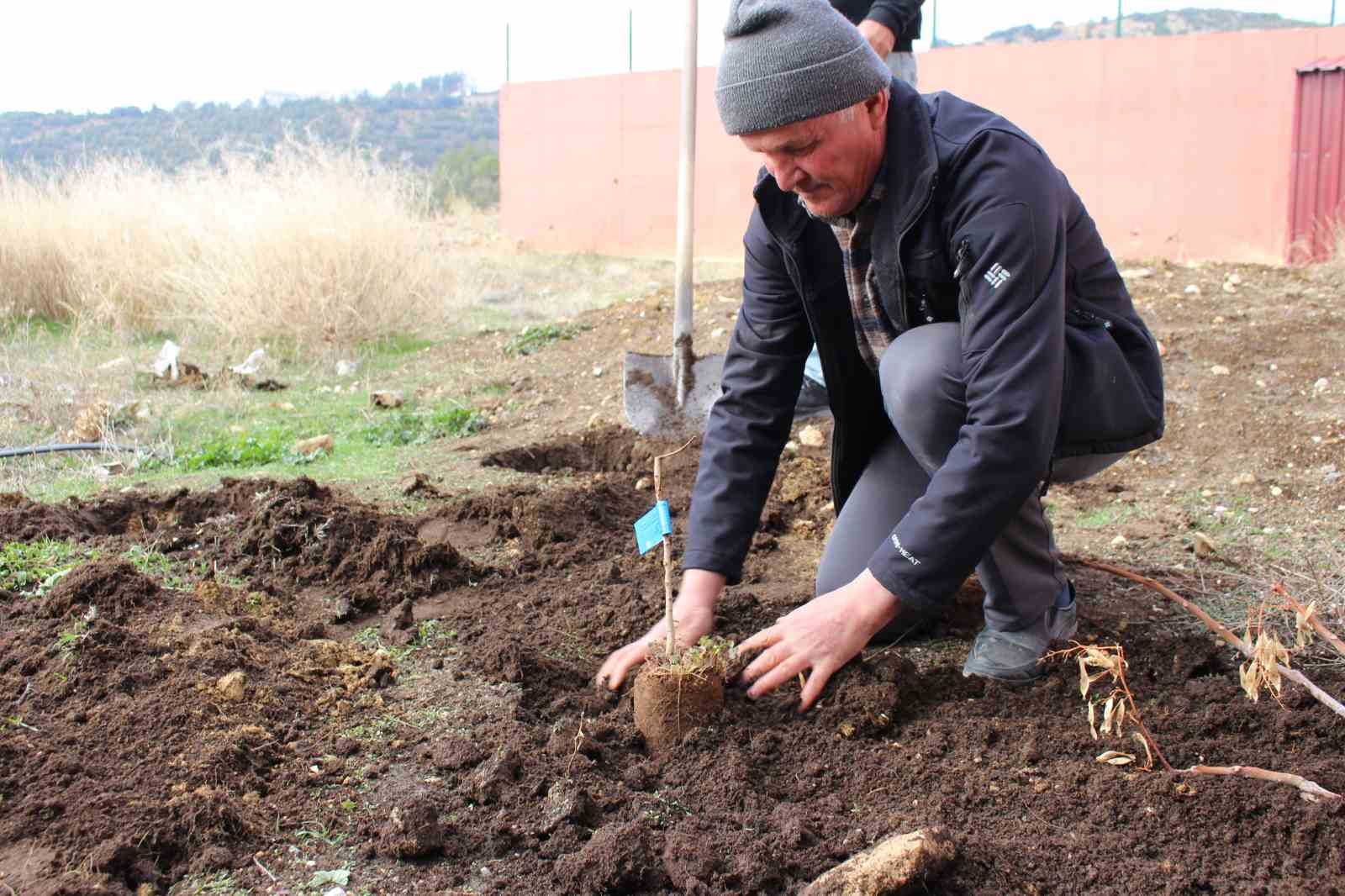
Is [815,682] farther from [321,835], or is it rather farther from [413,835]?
[321,835]

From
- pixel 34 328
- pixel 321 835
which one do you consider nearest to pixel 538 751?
pixel 321 835

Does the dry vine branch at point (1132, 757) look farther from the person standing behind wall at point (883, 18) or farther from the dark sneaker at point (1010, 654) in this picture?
the person standing behind wall at point (883, 18)

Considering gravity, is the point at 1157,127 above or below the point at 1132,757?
above

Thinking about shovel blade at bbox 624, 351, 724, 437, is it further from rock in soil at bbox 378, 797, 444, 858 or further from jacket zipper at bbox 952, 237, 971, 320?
rock in soil at bbox 378, 797, 444, 858

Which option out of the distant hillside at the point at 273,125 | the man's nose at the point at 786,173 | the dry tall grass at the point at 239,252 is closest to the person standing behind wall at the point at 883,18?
the man's nose at the point at 786,173

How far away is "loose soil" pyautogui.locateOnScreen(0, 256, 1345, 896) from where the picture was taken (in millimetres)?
1876

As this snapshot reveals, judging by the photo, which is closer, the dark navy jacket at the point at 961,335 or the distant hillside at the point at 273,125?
the dark navy jacket at the point at 961,335

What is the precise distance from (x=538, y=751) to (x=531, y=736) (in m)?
0.05

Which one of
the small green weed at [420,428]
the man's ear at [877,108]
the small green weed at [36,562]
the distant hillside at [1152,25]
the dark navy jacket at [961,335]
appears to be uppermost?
→ the distant hillside at [1152,25]

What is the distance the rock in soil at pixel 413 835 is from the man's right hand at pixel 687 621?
59cm

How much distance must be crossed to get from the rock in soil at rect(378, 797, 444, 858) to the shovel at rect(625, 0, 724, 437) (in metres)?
2.99

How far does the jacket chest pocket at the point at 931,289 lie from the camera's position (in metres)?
2.30

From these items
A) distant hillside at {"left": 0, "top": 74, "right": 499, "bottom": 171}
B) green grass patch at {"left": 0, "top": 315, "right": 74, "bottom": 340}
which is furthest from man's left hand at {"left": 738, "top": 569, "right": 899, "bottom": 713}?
distant hillside at {"left": 0, "top": 74, "right": 499, "bottom": 171}

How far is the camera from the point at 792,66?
2.07 m
